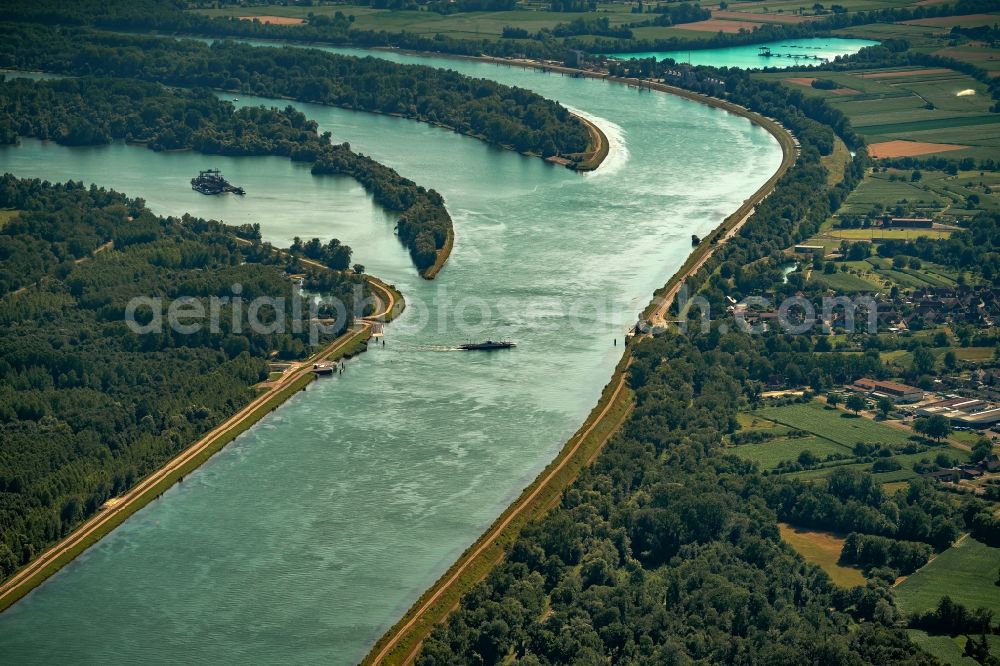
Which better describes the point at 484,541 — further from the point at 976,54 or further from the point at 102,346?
the point at 976,54

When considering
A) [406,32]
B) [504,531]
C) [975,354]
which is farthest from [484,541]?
[406,32]

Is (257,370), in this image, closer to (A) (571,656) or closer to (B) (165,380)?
(B) (165,380)

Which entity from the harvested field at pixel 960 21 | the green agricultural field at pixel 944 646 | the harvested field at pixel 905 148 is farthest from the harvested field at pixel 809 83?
the green agricultural field at pixel 944 646

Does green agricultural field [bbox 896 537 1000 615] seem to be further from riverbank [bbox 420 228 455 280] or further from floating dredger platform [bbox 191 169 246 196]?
floating dredger platform [bbox 191 169 246 196]

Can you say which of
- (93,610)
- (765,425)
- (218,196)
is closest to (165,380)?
(93,610)

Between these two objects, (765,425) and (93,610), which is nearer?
(93,610)

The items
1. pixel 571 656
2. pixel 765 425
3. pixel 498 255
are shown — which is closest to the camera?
pixel 571 656
